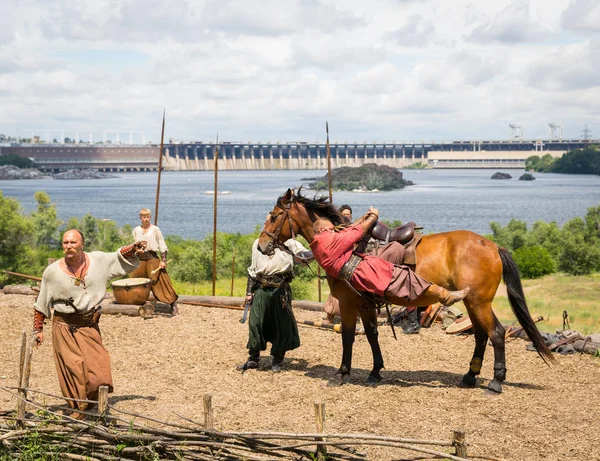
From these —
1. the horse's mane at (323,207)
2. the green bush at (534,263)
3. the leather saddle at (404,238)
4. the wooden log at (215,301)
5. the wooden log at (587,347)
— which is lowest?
the green bush at (534,263)

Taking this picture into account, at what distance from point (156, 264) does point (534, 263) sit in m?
17.2

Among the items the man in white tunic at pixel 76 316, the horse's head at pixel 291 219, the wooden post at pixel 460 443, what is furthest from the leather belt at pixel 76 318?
the wooden post at pixel 460 443

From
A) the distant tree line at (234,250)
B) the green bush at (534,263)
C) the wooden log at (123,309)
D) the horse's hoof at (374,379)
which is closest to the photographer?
the horse's hoof at (374,379)

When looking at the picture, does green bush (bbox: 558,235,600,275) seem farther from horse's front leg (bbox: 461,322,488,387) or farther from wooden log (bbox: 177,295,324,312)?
A: horse's front leg (bbox: 461,322,488,387)

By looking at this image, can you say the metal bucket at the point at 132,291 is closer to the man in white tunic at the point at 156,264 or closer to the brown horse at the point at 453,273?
the man in white tunic at the point at 156,264

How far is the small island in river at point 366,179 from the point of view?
352ft

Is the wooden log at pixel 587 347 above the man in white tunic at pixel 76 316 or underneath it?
underneath

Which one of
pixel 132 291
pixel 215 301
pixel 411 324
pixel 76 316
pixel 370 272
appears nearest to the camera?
pixel 76 316

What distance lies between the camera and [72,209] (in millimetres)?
73500

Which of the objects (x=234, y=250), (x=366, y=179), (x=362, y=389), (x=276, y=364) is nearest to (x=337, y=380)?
(x=362, y=389)

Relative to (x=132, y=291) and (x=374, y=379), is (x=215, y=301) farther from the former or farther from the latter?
(x=374, y=379)

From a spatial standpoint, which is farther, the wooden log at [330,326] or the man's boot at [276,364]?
the wooden log at [330,326]

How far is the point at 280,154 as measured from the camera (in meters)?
166

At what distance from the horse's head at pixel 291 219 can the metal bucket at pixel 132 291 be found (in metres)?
4.35
